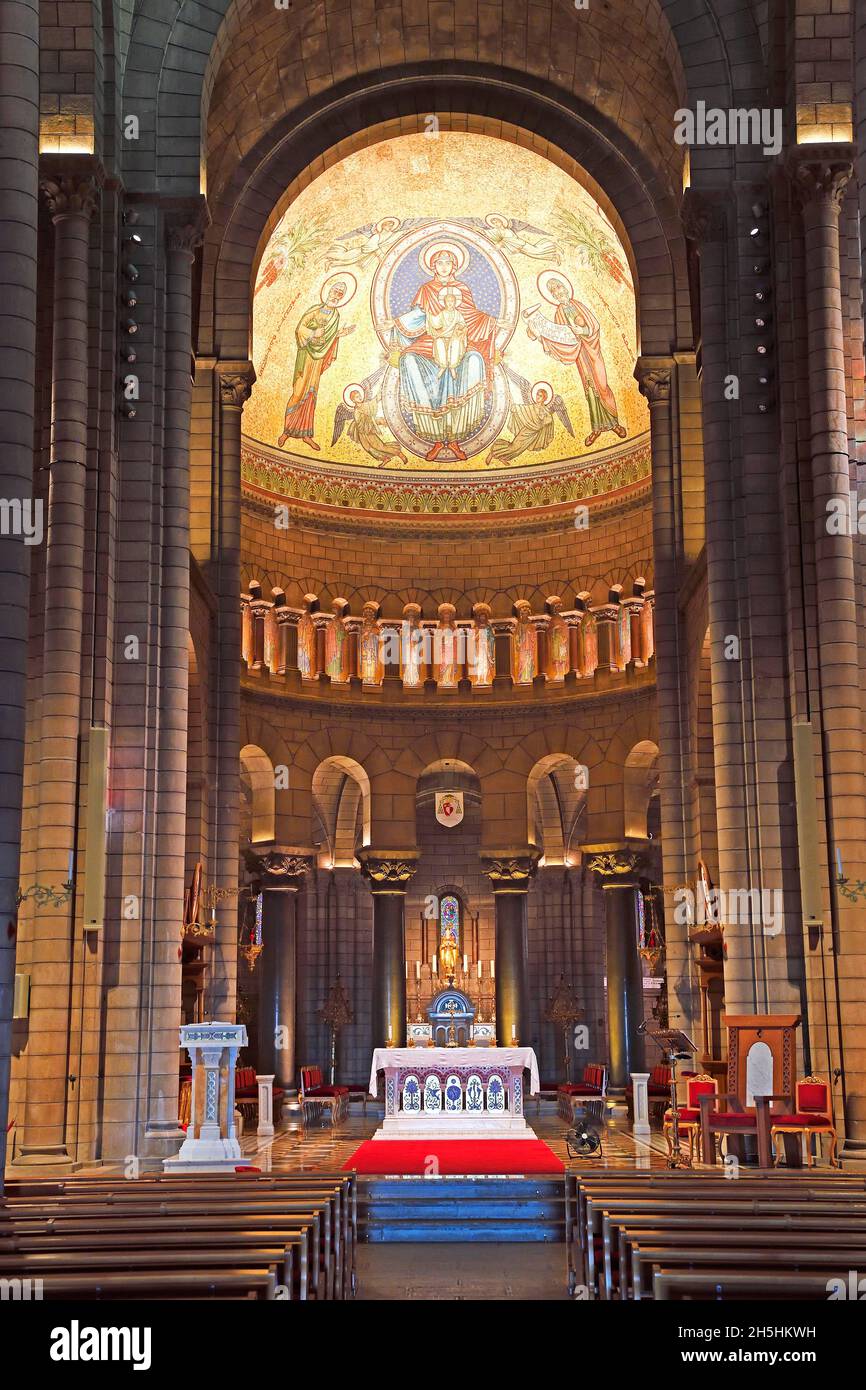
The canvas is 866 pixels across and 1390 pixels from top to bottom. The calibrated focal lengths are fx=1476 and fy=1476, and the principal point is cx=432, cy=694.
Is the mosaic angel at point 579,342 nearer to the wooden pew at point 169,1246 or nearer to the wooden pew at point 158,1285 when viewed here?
the wooden pew at point 169,1246

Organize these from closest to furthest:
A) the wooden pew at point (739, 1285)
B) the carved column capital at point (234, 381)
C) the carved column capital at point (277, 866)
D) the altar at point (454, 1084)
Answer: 1. the wooden pew at point (739, 1285)
2. the altar at point (454, 1084)
3. the carved column capital at point (234, 381)
4. the carved column capital at point (277, 866)

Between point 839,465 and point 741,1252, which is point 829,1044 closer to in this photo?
point 839,465

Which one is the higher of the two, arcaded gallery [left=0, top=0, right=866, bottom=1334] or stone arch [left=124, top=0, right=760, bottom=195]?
stone arch [left=124, top=0, right=760, bottom=195]

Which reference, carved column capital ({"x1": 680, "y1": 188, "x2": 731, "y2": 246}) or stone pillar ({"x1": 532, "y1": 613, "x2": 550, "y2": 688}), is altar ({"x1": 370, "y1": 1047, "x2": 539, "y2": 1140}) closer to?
stone pillar ({"x1": 532, "y1": 613, "x2": 550, "y2": 688})

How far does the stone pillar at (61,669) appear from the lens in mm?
15734

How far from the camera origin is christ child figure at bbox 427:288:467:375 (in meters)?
31.9

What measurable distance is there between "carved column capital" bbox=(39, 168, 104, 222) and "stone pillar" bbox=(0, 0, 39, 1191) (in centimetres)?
499

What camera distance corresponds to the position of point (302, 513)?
105ft

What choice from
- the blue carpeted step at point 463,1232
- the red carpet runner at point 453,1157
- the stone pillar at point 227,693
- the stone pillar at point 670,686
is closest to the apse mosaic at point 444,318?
the stone pillar at point 670,686

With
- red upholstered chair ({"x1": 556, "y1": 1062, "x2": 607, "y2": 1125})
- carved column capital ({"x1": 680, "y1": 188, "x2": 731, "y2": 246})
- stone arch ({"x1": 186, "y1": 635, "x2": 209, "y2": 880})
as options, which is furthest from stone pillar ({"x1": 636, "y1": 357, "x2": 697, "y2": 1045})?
stone arch ({"x1": 186, "y1": 635, "x2": 209, "y2": 880})

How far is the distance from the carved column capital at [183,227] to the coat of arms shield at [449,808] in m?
19.6

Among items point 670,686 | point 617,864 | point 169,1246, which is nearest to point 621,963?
point 617,864

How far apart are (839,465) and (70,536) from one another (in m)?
8.65
